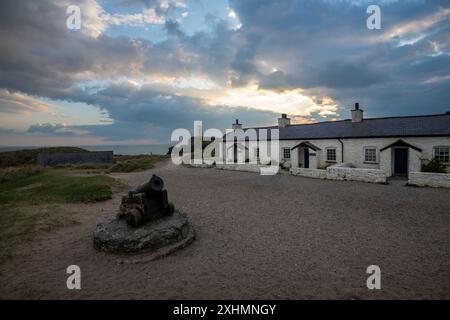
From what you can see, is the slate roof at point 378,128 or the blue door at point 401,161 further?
the blue door at point 401,161

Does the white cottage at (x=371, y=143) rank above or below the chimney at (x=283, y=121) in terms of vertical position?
below

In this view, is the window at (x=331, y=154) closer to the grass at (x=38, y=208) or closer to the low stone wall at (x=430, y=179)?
the low stone wall at (x=430, y=179)

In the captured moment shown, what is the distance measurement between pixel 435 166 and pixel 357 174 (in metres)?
4.65

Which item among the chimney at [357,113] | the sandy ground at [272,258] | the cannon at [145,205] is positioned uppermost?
the chimney at [357,113]

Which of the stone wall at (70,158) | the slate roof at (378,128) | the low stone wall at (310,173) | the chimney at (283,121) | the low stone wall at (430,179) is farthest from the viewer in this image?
the stone wall at (70,158)

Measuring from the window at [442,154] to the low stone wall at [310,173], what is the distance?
286 inches

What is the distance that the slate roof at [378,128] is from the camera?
16.7 metres

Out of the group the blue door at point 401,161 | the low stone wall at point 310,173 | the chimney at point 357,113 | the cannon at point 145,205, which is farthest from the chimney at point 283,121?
the cannon at point 145,205

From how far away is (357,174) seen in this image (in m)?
15.5

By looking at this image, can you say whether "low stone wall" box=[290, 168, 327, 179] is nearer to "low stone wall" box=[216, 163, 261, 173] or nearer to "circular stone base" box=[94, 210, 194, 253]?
"low stone wall" box=[216, 163, 261, 173]

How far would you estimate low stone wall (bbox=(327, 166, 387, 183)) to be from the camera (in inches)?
576

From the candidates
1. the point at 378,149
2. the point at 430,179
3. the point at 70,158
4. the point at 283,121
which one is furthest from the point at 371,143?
the point at 70,158

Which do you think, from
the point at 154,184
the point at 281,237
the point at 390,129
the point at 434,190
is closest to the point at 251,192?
the point at 281,237

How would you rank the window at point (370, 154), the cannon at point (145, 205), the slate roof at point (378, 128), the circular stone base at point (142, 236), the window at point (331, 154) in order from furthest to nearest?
the window at point (331, 154), the window at point (370, 154), the slate roof at point (378, 128), the cannon at point (145, 205), the circular stone base at point (142, 236)
